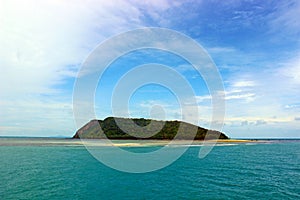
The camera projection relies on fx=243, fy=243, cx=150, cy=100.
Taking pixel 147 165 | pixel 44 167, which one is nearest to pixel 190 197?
pixel 147 165

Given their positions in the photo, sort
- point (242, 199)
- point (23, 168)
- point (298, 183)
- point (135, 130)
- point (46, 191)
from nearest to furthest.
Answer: point (242, 199)
point (46, 191)
point (298, 183)
point (23, 168)
point (135, 130)

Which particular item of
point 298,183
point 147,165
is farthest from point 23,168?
point 298,183


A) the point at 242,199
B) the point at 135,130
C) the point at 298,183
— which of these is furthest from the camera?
the point at 135,130

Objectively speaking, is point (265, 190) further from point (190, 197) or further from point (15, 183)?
point (15, 183)

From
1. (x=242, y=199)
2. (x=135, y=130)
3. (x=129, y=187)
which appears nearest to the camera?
(x=242, y=199)

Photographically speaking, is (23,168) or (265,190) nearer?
(265,190)

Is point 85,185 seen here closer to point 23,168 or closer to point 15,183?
point 15,183

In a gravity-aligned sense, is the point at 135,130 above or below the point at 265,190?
above

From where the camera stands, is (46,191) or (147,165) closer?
(46,191)

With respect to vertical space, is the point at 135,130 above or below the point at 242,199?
→ above
